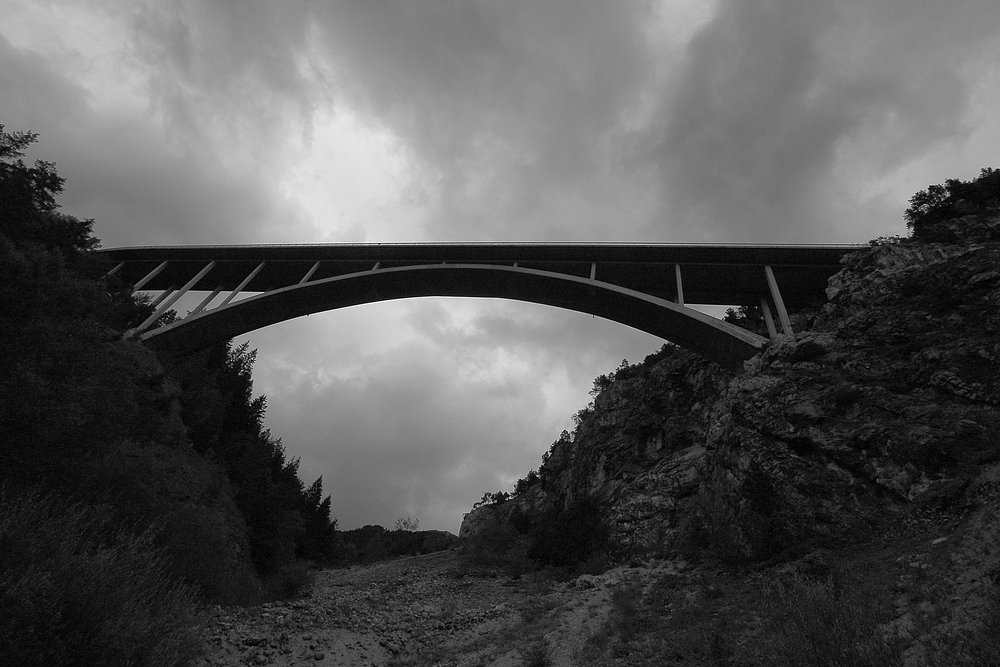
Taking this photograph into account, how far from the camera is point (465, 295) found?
2228 cm

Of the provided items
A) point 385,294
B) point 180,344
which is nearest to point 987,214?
point 385,294

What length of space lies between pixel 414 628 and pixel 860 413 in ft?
36.8

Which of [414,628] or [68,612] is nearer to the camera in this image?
[68,612]

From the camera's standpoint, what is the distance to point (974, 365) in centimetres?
962

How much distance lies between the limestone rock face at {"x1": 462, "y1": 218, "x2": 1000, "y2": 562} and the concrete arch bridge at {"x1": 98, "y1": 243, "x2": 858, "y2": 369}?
8.07 ft

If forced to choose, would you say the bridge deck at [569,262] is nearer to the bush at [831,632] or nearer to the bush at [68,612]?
the bush at [831,632]

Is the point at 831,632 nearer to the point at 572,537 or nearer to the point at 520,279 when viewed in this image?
the point at 572,537

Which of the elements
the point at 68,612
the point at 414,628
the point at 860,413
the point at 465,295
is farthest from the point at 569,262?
the point at 68,612

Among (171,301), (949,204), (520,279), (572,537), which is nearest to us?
(949,204)

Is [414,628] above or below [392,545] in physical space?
below

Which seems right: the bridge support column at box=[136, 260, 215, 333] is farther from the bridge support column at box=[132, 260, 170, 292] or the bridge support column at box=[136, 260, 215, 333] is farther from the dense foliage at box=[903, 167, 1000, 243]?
the dense foliage at box=[903, 167, 1000, 243]

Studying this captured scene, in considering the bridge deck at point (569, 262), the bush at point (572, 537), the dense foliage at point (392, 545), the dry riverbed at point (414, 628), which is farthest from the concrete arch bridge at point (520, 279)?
the dense foliage at point (392, 545)

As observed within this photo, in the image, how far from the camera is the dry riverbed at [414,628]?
7.66 m

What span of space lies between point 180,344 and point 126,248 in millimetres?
7310
